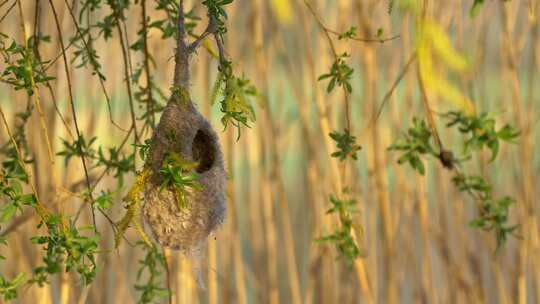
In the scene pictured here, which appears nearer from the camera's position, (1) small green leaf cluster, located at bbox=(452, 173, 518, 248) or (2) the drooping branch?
(2) the drooping branch

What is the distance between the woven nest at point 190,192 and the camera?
74 cm

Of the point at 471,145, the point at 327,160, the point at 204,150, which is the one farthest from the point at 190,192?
the point at 327,160

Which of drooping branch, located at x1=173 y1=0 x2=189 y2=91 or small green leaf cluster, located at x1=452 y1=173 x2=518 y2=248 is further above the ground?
drooping branch, located at x1=173 y1=0 x2=189 y2=91

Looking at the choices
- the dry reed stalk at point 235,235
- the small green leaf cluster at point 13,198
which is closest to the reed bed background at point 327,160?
the dry reed stalk at point 235,235

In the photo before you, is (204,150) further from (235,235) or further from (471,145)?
(235,235)

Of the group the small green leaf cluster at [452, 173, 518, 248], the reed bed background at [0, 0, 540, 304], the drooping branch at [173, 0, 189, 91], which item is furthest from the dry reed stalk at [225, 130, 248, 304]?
the drooping branch at [173, 0, 189, 91]

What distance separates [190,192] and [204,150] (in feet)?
0.24

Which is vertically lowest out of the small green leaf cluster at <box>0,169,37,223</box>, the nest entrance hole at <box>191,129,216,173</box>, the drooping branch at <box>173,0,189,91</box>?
the small green leaf cluster at <box>0,169,37,223</box>

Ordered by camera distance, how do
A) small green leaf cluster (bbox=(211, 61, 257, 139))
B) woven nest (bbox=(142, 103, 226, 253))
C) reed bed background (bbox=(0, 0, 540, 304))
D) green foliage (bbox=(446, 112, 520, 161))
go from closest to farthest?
small green leaf cluster (bbox=(211, 61, 257, 139)) → woven nest (bbox=(142, 103, 226, 253)) → green foliage (bbox=(446, 112, 520, 161)) → reed bed background (bbox=(0, 0, 540, 304))

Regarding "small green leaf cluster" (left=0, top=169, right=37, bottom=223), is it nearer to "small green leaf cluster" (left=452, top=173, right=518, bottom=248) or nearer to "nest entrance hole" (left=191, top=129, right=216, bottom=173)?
"nest entrance hole" (left=191, top=129, right=216, bottom=173)

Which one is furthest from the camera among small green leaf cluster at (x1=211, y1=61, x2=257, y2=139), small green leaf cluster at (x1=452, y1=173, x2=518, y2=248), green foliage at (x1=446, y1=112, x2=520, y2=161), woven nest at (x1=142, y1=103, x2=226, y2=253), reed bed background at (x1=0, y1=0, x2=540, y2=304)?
reed bed background at (x1=0, y1=0, x2=540, y2=304)

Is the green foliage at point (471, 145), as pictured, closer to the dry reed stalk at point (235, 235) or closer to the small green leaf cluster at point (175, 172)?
the small green leaf cluster at point (175, 172)

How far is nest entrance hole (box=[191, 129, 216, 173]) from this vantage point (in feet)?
2.69

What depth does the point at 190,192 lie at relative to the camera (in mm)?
775
